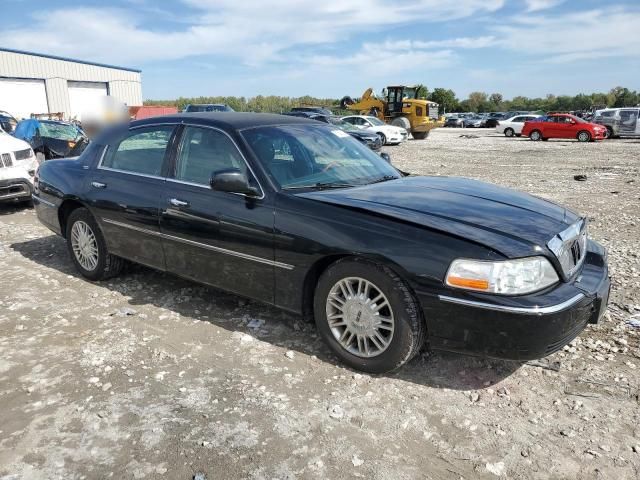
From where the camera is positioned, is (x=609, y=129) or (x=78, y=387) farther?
(x=609, y=129)

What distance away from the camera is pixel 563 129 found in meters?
27.6

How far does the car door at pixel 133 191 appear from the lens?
14.3 ft

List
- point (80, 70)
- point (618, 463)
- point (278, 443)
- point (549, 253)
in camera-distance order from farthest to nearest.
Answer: point (80, 70) → point (549, 253) → point (278, 443) → point (618, 463)

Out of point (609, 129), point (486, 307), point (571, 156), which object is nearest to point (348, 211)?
point (486, 307)

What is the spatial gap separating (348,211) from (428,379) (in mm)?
1200

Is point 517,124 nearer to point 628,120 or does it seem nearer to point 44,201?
point 628,120

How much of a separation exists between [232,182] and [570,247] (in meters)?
2.27

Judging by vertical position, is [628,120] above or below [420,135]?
above

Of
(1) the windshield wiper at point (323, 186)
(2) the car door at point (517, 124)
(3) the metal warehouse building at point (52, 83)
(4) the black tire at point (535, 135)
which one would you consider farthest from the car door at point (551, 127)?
(3) the metal warehouse building at point (52, 83)

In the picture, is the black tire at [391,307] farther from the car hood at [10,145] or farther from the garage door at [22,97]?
the garage door at [22,97]

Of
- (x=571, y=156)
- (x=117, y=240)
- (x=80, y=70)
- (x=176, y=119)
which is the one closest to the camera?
(x=176, y=119)

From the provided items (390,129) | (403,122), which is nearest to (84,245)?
(390,129)

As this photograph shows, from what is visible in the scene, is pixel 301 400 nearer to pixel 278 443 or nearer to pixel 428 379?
pixel 278 443

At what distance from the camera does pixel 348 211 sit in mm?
3303
